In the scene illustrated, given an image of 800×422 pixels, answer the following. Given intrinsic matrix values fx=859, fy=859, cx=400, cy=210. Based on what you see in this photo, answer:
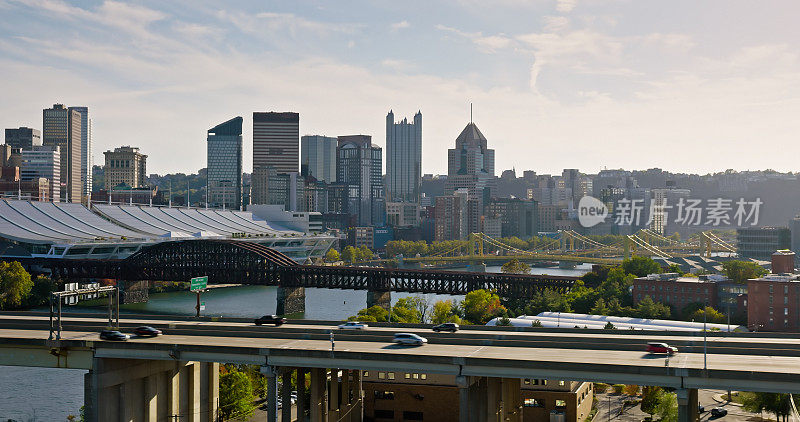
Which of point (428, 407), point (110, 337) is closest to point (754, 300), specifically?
point (428, 407)

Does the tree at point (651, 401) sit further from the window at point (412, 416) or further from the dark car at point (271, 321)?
the dark car at point (271, 321)

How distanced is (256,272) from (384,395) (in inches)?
3344

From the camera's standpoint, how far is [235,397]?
47844mm

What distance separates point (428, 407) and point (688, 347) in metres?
13.7

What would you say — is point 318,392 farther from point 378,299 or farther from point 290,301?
point 290,301

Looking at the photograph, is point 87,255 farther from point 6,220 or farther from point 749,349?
point 749,349

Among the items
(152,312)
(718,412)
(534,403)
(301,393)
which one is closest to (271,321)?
(301,393)

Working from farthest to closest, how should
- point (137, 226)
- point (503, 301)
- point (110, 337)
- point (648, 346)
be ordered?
1. point (137, 226)
2. point (503, 301)
3. point (110, 337)
4. point (648, 346)

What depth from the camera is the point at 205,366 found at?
41.5 m

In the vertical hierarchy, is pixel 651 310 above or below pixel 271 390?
below

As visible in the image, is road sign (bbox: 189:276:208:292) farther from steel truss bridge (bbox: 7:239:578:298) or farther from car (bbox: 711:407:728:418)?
steel truss bridge (bbox: 7:239:578:298)

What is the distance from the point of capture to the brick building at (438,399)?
4256 cm

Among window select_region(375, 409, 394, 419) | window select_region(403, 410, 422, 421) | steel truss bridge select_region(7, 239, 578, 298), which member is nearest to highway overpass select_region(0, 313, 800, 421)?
window select_region(375, 409, 394, 419)

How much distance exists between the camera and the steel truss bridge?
115m
